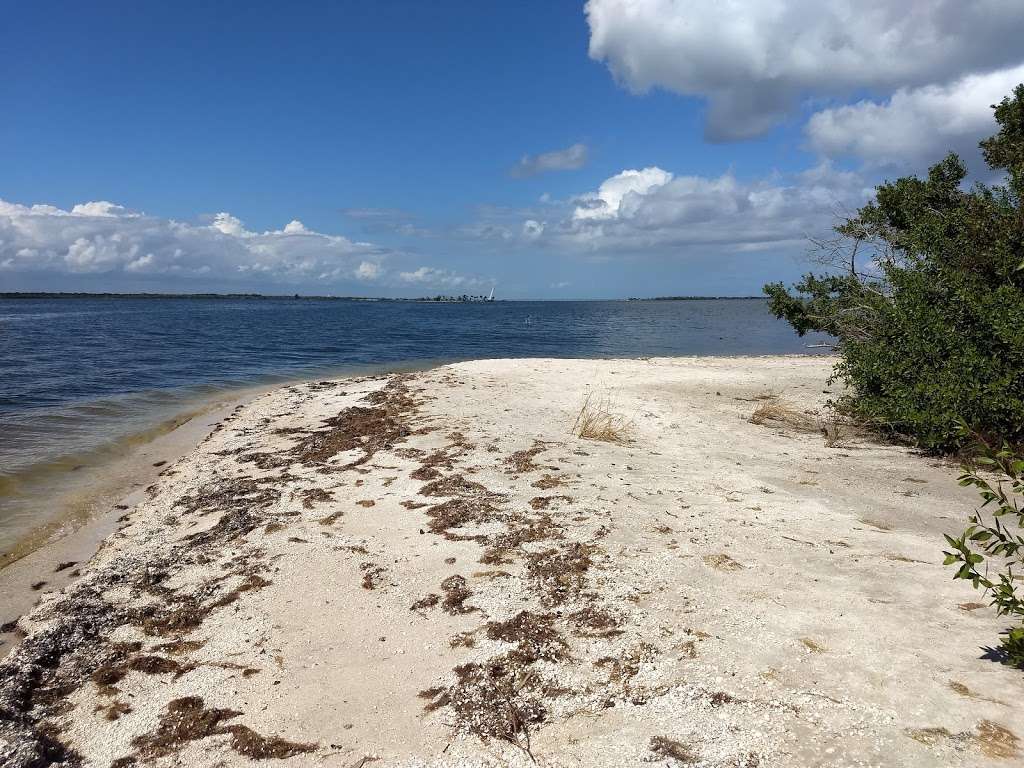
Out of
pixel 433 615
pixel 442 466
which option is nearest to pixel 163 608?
pixel 433 615

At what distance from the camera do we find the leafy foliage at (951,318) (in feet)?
23.7

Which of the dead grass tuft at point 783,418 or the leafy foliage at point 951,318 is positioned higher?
the leafy foliage at point 951,318

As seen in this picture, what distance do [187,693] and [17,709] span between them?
1056 millimetres

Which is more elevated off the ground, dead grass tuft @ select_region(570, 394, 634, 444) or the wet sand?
dead grass tuft @ select_region(570, 394, 634, 444)

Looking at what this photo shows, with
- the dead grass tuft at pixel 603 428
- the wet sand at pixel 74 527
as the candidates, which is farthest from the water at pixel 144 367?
the dead grass tuft at pixel 603 428

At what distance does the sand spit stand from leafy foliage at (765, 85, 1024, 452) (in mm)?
860

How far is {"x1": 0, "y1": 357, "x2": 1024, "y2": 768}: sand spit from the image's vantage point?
303 cm

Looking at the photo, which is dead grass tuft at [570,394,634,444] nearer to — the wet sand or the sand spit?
the sand spit

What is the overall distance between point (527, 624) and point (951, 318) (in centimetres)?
762

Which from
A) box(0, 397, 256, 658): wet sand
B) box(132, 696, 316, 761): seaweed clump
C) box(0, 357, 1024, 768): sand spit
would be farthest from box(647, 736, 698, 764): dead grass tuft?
box(0, 397, 256, 658): wet sand

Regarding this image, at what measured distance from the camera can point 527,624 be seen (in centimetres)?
405

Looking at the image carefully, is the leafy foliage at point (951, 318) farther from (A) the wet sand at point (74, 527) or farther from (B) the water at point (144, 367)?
(B) the water at point (144, 367)

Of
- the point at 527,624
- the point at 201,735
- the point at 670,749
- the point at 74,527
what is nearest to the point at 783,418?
the point at 527,624

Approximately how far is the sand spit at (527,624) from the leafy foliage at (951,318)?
2.82 feet
